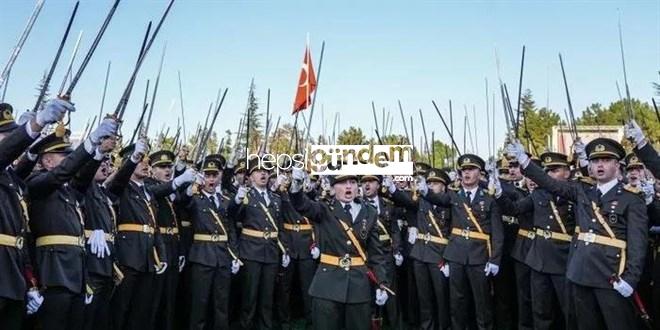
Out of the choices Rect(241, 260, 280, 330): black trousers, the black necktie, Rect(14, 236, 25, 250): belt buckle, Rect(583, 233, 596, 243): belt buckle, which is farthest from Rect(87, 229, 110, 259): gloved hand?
Rect(583, 233, 596, 243): belt buckle

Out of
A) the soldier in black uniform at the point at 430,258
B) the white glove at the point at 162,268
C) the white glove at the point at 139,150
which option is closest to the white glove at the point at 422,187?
the soldier in black uniform at the point at 430,258

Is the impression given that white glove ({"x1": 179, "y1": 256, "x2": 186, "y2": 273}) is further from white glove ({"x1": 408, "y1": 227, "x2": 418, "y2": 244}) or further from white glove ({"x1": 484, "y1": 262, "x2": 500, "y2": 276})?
white glove ({"x1": 484, "y1": 262, "x2": 500, "y2": 276})

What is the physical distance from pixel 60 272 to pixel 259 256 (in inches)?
153

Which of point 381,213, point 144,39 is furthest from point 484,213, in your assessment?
point 144,39

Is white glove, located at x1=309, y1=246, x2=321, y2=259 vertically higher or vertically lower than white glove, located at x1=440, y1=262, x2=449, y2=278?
higher

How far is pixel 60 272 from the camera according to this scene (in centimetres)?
536

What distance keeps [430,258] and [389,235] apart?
975 millimetres

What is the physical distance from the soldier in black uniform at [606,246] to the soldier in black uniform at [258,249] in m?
3.79

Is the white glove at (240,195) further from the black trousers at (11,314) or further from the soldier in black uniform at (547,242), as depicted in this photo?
the black trousers at (11,314)

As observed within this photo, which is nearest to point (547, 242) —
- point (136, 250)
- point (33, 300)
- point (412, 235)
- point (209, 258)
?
point (412, 235)

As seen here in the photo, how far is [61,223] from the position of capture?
218 inches

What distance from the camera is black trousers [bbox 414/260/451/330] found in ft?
29.6

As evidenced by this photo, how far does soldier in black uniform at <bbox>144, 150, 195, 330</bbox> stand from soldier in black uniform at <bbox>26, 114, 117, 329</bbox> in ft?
7.54

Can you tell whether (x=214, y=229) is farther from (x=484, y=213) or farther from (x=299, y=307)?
(x=484, y=213)
